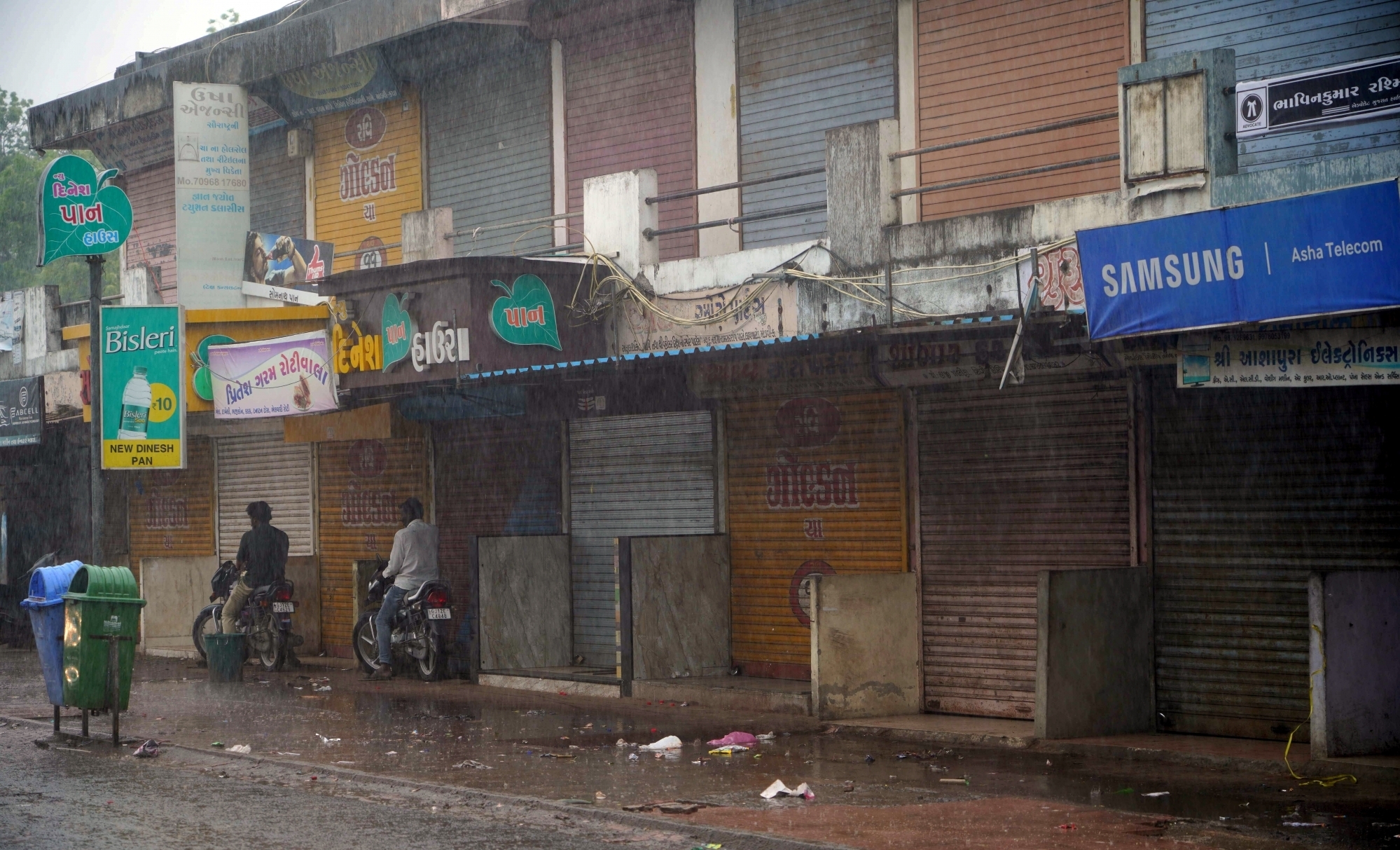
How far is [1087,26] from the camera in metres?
12.1

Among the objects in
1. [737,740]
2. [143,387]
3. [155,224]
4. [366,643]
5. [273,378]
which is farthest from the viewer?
[155,224]

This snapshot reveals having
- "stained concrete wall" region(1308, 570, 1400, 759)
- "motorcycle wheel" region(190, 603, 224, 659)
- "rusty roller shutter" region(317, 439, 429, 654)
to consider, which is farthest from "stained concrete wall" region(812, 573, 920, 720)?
"motorcycle wheel" region(190, 603, 224, 659)

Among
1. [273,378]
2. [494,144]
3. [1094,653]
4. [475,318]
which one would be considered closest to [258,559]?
[273,378]

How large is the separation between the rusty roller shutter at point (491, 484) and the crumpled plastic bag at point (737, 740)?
17.4ft

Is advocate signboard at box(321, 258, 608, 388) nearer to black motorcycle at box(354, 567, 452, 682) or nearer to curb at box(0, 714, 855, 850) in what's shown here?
black motorcycle at box(354, 567, 452, 682)

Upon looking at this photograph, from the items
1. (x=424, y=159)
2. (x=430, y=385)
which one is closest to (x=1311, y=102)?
(x=430, y=385)

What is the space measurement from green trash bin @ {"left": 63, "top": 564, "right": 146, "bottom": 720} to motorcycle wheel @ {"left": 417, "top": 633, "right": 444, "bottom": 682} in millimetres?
4422

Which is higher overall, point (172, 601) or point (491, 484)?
point (491, 484)

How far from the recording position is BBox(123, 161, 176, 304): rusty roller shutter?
2242 centimetres

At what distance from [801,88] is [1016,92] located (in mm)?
2437

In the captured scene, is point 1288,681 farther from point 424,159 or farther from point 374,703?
point 424,159

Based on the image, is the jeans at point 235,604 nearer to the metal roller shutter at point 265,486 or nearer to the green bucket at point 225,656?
the green bucket at point 225,656

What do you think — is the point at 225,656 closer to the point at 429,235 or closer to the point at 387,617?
the point at 387,617

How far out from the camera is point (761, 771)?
10016mm
